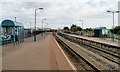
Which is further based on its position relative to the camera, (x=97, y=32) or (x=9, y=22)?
(x=97, y=32)

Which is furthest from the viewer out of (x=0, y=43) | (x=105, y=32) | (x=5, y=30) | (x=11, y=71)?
(x=105, y=32)

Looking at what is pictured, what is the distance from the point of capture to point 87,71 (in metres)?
7.87

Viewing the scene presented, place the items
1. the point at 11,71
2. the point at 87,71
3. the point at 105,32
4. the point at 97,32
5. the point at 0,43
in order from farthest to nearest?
the point at 97,32
the point at 105,32
the point at 0,43
the point at 87,71
the point at 11,71

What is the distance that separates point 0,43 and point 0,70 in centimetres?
1178

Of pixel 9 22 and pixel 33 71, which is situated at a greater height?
pixel 9 22

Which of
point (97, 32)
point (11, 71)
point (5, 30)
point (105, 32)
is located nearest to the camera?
point (11, 71)

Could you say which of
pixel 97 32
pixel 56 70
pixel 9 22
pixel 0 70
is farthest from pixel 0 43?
pixel 97 32

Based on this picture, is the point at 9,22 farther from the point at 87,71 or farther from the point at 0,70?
the point at 87,71

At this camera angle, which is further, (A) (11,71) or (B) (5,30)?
(B) (5,30)

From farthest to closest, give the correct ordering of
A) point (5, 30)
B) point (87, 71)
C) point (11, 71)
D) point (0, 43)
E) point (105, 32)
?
point (105, 32) < point (5, 30) < point (0, 43) < point (87, 71) < point (11, 71)

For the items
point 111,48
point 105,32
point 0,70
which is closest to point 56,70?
point 0,70

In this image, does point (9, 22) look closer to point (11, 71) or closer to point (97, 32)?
point (11, 71)

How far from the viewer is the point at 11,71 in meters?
6.94

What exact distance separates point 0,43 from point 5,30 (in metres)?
3.60
